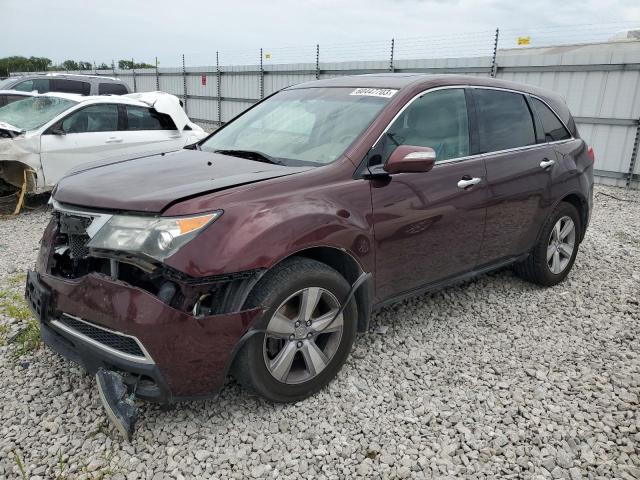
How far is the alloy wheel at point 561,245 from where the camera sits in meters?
4.45

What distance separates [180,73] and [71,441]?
20862 millimetres

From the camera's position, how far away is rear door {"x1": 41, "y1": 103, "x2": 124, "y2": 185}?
6824 millimetres

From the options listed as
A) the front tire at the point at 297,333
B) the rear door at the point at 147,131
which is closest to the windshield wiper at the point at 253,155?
the front tire at the point at 297,333

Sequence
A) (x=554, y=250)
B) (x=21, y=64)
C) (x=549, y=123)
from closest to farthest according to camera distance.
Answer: (x=549, y=123)
(x=554, y=250)
(x=21, y=64)

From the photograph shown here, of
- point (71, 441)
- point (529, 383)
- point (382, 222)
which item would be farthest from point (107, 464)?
point (529, 383)

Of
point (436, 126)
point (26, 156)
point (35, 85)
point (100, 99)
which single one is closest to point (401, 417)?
point (436, 126)

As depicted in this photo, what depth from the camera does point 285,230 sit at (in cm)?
253

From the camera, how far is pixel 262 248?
243cm

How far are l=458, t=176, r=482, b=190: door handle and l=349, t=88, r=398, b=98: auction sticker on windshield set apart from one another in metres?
0.75

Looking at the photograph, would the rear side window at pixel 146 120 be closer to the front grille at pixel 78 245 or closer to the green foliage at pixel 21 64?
the front grille at pixel 78 245

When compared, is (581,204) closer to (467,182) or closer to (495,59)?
(467,182)

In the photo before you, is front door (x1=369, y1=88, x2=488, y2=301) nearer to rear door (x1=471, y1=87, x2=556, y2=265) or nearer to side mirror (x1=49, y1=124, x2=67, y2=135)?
rear door (x1=471, y1=87, x2=556, y2=265)

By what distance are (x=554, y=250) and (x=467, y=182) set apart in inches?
61.8

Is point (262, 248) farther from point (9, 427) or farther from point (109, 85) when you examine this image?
point (109, 85)
